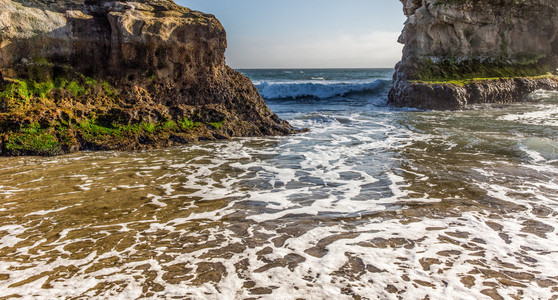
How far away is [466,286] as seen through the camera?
2.90m

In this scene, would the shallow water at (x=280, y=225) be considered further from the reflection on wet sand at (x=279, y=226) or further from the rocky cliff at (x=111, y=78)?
the rocky cliff at (x=111, y=78)

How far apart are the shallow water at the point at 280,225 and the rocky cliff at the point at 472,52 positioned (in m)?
12.1

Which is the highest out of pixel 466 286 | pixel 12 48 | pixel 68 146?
pixel 12 48

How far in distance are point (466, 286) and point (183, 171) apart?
15.1ft

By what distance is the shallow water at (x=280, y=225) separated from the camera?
2920mm

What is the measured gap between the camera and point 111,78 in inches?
328

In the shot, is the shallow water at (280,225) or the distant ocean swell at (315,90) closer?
the shallow water at (280,225)

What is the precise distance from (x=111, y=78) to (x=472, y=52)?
2032cm

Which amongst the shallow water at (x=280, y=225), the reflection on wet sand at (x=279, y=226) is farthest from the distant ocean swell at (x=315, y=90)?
the reflection on wet sand at (x=279, y=226)

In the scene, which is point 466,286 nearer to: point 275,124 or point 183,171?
point 183,171

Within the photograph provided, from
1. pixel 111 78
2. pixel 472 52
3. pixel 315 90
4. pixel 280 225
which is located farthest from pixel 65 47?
pixel 315 90

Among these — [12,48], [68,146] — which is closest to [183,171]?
[68,146]

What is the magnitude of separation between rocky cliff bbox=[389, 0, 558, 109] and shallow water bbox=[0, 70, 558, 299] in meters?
12.1

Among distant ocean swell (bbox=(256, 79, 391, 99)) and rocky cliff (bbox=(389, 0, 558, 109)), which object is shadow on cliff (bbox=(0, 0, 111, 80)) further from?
distant ocean swell (bbox=(256, 79, 391, 99))
